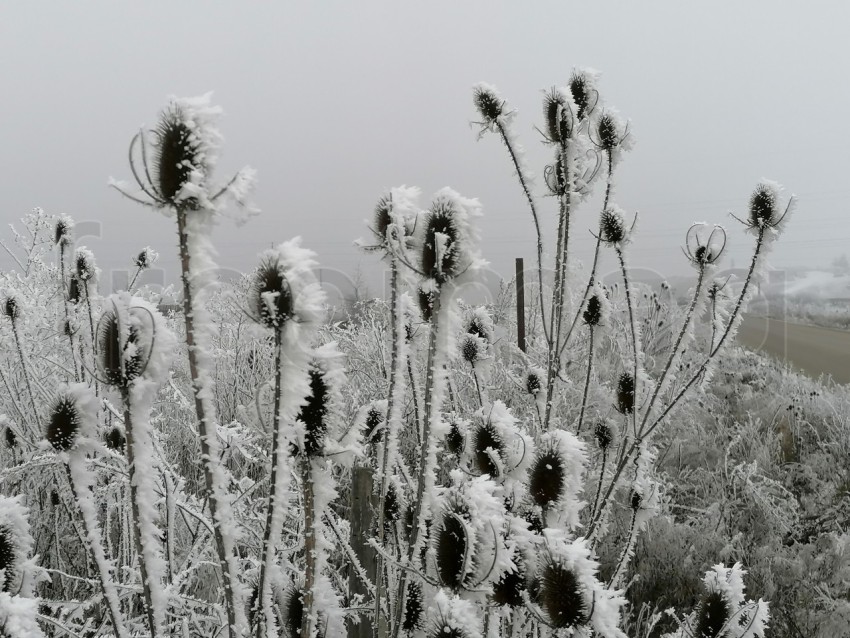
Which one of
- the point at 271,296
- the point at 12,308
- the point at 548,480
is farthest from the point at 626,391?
the point at 12,308

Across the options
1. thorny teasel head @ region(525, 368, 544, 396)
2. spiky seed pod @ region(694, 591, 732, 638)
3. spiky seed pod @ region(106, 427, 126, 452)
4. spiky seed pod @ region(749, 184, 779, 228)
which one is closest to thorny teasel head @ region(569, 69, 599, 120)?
spiky seed pod @ region(749, 184, 779, 228)

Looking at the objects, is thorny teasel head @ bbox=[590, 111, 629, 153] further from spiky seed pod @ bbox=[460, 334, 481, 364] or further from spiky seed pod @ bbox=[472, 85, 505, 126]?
spiky seed pod @ bbox=[460, 334, 481, 364]

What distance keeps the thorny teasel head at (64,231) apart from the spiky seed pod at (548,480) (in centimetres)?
218

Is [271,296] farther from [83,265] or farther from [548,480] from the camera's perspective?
[83,265]

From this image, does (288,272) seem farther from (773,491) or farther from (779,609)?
(773,491)

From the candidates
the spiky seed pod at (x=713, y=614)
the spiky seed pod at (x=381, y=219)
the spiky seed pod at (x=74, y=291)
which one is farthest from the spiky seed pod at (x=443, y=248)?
the spiky seed pod at (x=74, y=291)

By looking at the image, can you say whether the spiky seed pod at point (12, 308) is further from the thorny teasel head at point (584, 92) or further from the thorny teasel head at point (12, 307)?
the thorny teasel head at point (584, 92)

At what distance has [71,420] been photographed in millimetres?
905

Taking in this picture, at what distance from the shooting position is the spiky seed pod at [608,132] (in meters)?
1.93

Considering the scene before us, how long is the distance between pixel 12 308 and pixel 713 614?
2279mm

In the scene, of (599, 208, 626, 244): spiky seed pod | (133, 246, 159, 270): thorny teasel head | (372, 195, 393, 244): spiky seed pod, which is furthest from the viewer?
(133, 246, 159, 270): thorny teasel head

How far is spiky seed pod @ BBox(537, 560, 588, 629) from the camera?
87 centimetres

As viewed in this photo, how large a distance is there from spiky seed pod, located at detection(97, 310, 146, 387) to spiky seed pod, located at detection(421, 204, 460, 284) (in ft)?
1.21

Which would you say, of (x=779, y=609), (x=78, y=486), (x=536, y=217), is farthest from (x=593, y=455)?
Answer: (x=78, y=486)
